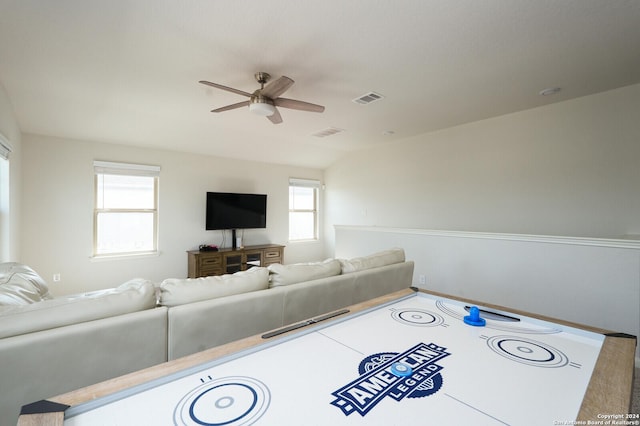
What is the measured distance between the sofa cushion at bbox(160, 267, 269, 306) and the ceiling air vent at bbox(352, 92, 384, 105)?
2.34 metres

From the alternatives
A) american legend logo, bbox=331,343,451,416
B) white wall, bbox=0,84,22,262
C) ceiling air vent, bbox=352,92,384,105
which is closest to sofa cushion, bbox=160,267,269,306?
american legend logo, bbox=331,343,451,416

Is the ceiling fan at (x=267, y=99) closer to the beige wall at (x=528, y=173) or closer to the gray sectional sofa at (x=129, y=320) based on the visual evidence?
the gray sectional sofa at (x=129, y=320)

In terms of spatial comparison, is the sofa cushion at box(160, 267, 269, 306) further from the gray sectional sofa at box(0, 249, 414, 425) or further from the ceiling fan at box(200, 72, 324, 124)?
the ceiling fan at box(200, 72, 324, 124)

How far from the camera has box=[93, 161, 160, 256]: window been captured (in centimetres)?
438

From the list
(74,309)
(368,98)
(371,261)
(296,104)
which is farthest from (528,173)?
(74,309)

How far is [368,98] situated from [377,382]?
309 cm

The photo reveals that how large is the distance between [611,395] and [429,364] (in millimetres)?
481

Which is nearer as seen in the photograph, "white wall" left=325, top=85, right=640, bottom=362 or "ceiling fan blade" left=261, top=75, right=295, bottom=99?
"ceiling fan blade" left=261, top=75, right=295, bottom=99

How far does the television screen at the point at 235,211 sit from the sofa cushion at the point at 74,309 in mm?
3765

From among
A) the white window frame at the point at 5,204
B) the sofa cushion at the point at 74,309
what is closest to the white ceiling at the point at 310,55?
the white window frame at the point at 5,204

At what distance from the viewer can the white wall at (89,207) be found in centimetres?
389

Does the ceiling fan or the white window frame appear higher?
the ceiling fan

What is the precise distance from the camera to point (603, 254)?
2658mm

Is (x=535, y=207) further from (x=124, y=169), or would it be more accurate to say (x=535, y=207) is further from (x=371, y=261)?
(x=124, y=169)
